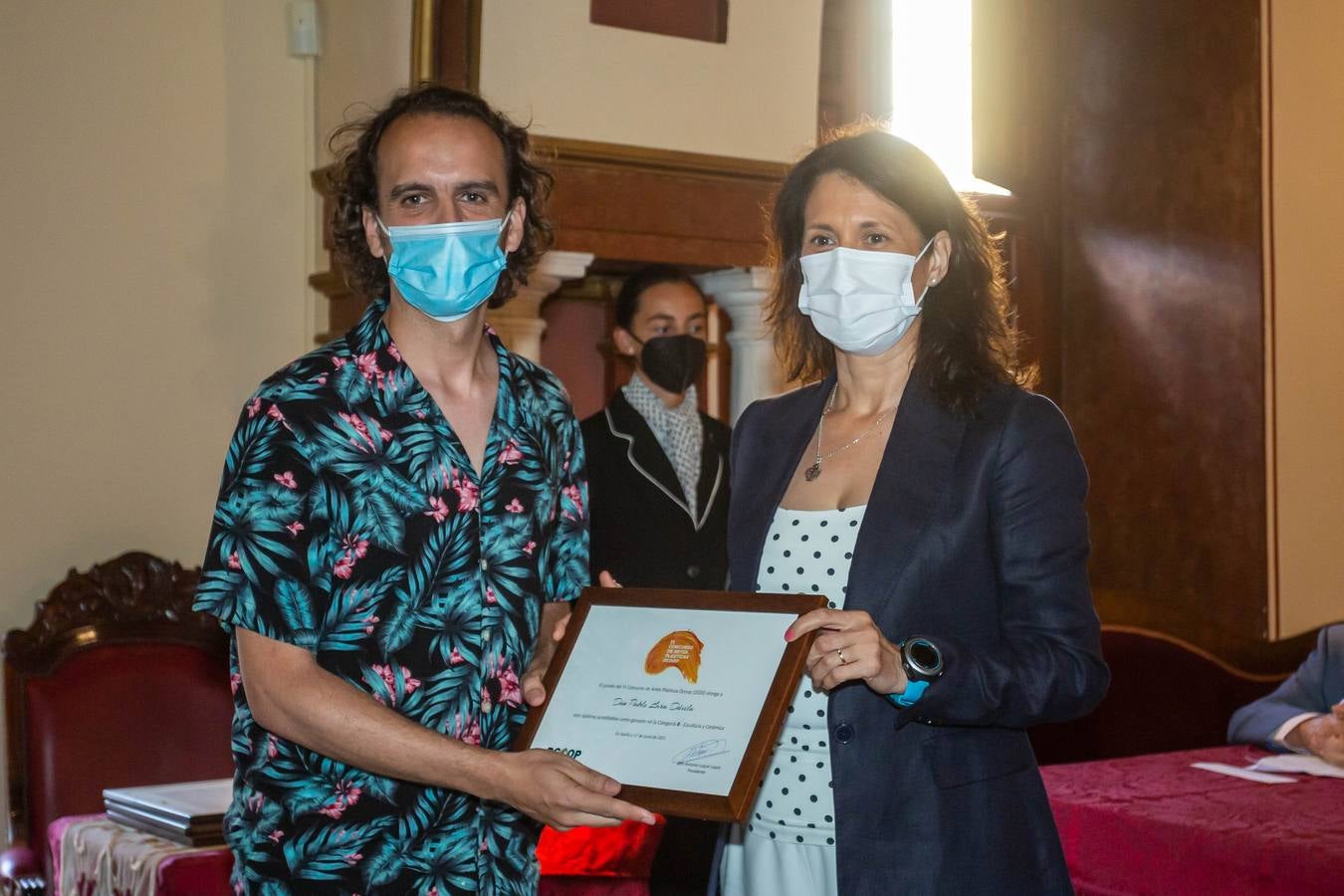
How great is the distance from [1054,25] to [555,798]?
522cm

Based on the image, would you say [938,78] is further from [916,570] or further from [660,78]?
[916,570]

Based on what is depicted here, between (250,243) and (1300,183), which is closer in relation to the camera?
(250,243)

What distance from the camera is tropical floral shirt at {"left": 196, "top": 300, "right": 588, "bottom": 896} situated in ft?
5.50

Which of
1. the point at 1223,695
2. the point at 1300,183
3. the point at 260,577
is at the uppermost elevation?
the point at 1300,183

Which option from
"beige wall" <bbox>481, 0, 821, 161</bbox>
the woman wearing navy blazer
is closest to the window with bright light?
"beige wall" <bbox>481, 0, 821, 161</bbox>

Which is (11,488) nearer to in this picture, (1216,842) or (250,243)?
(250,243)

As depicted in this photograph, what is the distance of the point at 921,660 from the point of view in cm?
176

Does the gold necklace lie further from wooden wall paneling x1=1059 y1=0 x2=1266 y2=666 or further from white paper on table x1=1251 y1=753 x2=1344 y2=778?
wooden wall paneling x1=1059 y1=0 x2=1266 y2=666

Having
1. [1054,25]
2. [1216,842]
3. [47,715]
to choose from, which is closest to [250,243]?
[47,715]

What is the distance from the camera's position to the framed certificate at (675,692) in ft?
5.45

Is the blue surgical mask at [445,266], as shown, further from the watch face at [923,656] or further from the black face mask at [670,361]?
the black face mask at [670,361]

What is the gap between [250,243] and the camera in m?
4.38

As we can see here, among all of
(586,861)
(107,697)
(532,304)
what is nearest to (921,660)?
(586,861)

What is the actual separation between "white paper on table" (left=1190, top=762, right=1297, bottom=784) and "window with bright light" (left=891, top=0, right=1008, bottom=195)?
328 cm
